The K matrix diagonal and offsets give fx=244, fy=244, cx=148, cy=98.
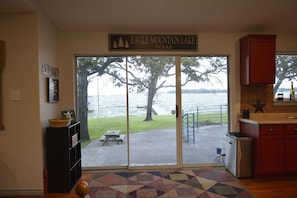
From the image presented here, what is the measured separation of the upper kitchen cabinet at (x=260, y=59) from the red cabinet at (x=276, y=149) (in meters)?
0.77

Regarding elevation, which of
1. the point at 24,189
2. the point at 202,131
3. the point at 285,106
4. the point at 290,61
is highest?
the point at 290,61

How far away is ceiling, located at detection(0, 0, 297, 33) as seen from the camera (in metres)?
3.38

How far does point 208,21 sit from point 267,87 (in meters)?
1.57

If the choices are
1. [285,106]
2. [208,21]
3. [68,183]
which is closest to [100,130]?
[68,183]

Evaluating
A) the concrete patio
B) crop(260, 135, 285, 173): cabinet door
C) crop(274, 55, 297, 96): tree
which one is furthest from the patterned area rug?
crop(274, 55, 297, 96): tree

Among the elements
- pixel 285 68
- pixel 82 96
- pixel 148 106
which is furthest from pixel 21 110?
pixel 285 68

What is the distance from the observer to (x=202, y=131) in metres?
4.43

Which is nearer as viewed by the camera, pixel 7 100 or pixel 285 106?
pixel 7 100

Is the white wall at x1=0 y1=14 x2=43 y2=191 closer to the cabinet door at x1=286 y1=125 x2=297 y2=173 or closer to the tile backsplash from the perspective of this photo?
the tile backsplash

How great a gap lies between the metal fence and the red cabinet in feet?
2.66

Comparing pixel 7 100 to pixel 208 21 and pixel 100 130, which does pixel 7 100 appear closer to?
pixel 100 130

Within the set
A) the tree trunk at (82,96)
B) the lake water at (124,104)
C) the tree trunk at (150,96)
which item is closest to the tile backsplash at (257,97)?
the lake water at (124,104)

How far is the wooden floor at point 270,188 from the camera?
316cm

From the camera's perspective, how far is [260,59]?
12.7 feet
